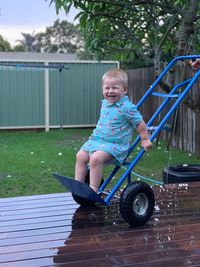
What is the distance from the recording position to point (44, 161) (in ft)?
24.7

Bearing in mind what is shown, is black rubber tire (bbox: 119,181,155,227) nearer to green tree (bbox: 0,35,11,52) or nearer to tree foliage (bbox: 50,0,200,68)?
tree foliage (bbox: 50,0,200,68)

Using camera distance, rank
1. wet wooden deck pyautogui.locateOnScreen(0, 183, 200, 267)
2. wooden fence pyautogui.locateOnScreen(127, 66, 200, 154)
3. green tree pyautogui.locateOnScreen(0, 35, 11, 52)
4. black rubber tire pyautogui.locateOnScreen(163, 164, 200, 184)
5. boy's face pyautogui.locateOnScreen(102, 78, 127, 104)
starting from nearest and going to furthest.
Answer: wet wooden deck pyautogui.locateOnScreen(0, 183, 200, 267), boy's face pyautogui.locateOnScreen(102, 78, 127, 104), black rubber tire pyautogui.locateOnScreen(163, 164, 200, 184), wooden fence pyautogui.locateOnScreen(127, 66, 200, 154), green tree pyautogui.locateOnScreen(0, 35, 11, 52)

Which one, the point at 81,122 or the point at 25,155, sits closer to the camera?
the point at 25,155

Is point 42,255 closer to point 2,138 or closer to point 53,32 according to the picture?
point 2,138

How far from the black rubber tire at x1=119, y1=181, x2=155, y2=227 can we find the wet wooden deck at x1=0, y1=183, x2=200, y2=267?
0.06 metres

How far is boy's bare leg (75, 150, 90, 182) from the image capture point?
11.0ft

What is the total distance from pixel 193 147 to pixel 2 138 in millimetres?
4777

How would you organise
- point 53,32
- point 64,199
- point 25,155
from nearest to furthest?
1. point 64,199
2. point 25,155
3. point 53,32

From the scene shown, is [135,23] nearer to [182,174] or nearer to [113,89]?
[182,174]

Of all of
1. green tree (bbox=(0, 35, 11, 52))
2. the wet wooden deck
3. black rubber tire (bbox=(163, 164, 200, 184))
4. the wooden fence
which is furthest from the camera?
green tree (bbox=(0, 35, 11, 52))

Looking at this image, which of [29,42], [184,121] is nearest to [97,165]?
[184,121]

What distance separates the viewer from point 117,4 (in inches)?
200

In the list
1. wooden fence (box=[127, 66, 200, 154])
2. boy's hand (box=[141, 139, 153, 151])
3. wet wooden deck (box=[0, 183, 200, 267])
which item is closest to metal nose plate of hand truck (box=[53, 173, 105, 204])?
wet wooden deck (box=[0, 183, 200, 267])

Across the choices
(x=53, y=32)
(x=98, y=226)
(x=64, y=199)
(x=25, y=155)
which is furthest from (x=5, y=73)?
(x=53, y=32)
